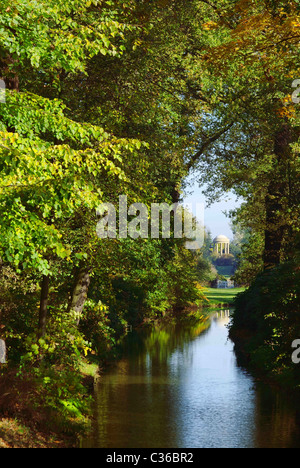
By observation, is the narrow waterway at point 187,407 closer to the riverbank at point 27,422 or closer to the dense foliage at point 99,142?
the riverbank at point 27,422

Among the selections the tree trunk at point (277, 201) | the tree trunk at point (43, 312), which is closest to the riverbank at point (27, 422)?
the tree trunk at point (43, 312)

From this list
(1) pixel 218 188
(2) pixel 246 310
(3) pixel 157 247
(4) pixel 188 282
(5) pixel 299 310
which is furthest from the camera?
(4) pixel 188 282

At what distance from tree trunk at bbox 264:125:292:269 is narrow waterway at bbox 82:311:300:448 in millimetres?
5618

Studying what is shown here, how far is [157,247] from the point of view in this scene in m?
23.5

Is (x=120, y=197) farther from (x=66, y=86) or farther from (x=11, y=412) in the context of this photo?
(x=11, y=412)

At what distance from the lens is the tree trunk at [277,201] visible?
2778cm

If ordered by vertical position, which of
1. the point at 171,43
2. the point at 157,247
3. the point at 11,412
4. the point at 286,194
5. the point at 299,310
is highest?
the point at 171,43

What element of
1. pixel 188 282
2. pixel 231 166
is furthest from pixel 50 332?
pixel 188 282

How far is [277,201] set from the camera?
2845 cm

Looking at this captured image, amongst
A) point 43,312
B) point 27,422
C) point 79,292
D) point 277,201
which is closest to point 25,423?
point 27,422

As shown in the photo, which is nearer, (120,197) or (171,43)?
(120,197)

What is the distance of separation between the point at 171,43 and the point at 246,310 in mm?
13162

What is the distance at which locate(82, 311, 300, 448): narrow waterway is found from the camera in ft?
41.7

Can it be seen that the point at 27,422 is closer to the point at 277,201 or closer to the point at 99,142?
the point at 99,142
